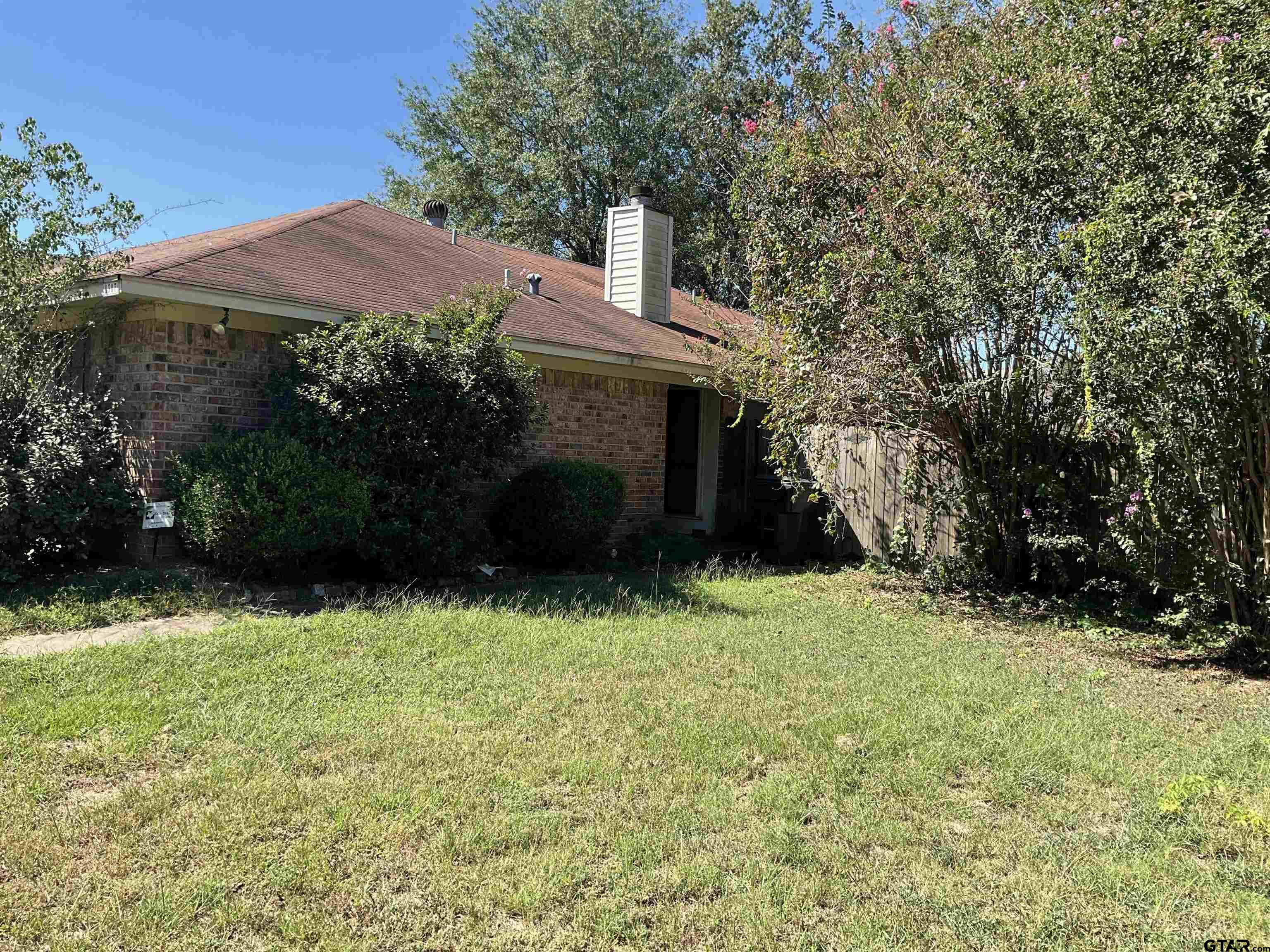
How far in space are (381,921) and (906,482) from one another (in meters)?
7.63

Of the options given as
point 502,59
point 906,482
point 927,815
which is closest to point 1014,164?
point 906,482

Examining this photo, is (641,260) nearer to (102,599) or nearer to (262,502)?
(262,502)

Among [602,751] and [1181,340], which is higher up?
[1181,340]

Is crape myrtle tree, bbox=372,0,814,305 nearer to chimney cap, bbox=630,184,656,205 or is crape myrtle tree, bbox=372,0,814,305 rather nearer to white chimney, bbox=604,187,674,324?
chimney cap, bbox=630,184,656,205

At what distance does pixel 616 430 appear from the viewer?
11375 millimetres

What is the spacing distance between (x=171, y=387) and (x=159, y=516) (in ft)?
3.62

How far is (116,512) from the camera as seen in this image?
7.45 metres

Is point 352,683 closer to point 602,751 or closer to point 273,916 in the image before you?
point 602,751

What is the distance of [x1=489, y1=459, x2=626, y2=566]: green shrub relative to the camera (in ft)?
31.4

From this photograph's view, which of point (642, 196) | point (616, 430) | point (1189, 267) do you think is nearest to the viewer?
point (1189, 267)

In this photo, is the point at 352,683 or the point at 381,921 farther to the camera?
the point at 352,683

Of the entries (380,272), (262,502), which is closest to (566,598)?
(262,502)

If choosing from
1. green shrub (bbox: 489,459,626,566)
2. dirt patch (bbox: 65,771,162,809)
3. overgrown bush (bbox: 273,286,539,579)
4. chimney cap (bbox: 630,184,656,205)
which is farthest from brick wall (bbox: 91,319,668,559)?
chimney cap (bbox: 630,184,656,205)

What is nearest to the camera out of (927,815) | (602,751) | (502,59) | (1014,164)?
(927,815)
